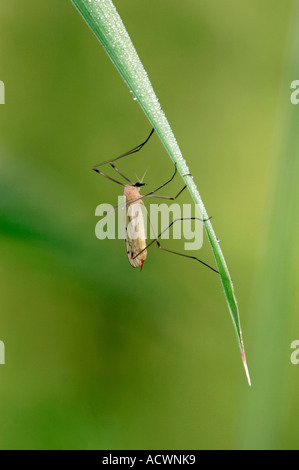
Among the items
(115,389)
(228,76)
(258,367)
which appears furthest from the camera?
(228,76)

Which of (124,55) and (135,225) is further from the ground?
(124,55)

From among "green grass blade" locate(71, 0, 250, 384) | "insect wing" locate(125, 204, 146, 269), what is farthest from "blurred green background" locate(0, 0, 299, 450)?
"green grass blade" locate(71, 0, 250, 384)

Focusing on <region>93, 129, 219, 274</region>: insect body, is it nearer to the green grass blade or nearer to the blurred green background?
the blurred green background

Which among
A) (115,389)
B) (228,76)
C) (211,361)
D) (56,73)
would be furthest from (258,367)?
(56,73)

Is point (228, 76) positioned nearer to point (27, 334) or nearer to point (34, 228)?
point (34, 228)

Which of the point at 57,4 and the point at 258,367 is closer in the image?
the point at 258,367

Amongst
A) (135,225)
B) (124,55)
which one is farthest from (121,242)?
(124,55)

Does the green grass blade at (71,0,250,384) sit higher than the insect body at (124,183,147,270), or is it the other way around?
the green grass blade at (71,0,250,384)

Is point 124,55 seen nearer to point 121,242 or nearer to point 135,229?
point 135,229
